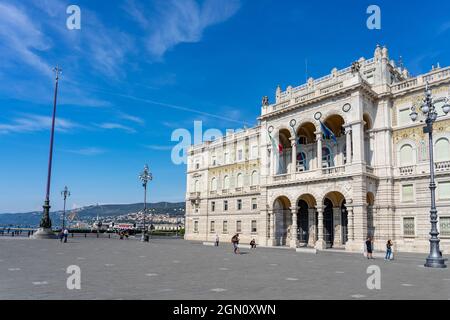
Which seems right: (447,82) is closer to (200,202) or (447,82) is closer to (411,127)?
(411,127)

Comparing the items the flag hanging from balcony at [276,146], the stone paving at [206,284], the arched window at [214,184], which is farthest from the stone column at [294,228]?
the stone paving at [206,284]

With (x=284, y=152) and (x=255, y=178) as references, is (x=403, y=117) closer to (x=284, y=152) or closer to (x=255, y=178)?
(x=284, y=152)

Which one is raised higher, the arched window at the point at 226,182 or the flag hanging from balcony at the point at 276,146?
the flag hanging from balcony at the point at 276,146

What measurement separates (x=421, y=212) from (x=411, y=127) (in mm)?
8216

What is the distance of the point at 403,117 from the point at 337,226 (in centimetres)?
1294

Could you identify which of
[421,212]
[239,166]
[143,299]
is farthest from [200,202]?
[143,299]

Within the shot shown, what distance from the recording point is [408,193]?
36125 millimetres

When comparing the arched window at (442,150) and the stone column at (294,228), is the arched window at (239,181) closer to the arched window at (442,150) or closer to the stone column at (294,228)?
the stone column at (294,228)

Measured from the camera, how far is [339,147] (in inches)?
1646

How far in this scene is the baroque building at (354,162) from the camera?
115 feet

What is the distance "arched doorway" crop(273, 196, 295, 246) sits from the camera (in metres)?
44.2
